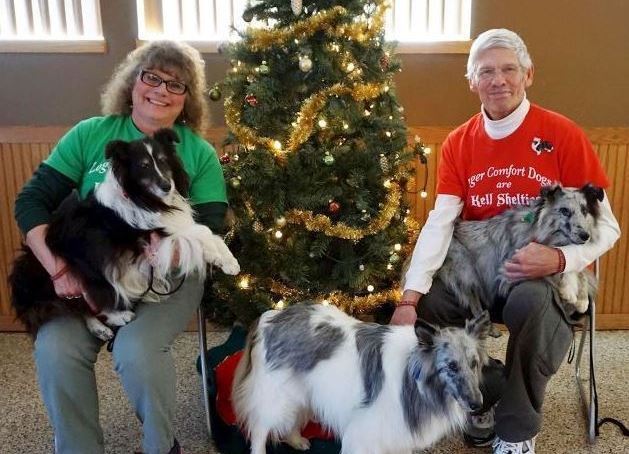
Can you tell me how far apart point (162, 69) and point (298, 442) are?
145 centimetres

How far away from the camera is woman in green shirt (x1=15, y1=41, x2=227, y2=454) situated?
1.81 m

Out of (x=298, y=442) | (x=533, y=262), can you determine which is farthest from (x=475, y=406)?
(x=298, y=442)

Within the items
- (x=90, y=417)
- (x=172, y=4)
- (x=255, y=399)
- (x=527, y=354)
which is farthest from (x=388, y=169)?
(x=172, y=4)

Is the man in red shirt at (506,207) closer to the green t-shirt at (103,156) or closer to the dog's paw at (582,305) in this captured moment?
the dog's paw at (582,305)

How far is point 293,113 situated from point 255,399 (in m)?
1.11

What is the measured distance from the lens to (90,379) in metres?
1.87

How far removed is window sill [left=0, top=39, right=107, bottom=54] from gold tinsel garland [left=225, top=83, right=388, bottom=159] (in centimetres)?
115

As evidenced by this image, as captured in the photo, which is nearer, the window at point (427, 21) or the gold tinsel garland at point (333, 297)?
the gold tinsel garland at point (333, 297)

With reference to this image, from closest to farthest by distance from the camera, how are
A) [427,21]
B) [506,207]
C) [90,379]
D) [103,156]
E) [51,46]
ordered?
[90,379]
[103,156]
[506,207]
[51,46]
[427,21]

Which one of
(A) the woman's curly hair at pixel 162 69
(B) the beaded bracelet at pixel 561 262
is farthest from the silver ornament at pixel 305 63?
(B) the beaded bracelet at pixel 561 262

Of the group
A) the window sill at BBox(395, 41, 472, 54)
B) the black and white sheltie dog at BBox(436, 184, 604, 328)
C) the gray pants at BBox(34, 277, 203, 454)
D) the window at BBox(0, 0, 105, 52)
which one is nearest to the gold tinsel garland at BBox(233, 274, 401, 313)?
the black and white sheltie dog at BBox(436, 184, 604, 328)

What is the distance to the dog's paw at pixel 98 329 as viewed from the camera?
189 centimetres

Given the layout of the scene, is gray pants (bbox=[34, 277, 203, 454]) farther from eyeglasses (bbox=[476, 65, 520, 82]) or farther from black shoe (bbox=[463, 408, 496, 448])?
eyeglasses (bbox=[476, 65, 520, 82])

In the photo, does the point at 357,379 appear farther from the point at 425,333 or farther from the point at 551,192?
the point at 551,192
